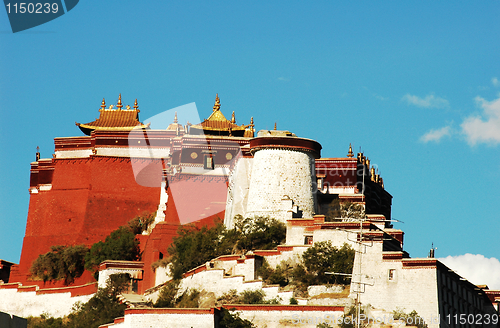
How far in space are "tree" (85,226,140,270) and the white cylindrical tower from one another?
7481 mm

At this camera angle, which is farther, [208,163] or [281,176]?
[208,163]

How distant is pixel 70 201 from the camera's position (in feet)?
179

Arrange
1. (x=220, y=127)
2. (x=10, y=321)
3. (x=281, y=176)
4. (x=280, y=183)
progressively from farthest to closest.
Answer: (x=220, y=127) < (x=281, y=176) < (x=280, y=183) < (x=10, y=321)

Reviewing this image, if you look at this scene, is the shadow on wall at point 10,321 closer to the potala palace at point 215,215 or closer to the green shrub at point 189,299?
the potala palace at point 215,215

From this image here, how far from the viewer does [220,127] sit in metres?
60.3

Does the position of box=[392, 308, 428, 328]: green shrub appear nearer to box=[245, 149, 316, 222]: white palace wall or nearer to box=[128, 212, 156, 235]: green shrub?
box=[245, 149, 316, 222]: white palace wall

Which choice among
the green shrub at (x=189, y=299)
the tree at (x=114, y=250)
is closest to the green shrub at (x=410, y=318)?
the green shrub at (x=189, y=299)

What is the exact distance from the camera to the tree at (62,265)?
164ft

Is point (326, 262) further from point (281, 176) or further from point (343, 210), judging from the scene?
point (343, 210)

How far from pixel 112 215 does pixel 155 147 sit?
4930 mm

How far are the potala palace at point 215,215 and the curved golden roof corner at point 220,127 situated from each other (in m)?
0.09

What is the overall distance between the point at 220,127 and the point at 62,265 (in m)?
15.6

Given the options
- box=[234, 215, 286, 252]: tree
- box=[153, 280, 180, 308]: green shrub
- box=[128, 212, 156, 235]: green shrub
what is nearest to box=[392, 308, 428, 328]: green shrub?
box=[234, 215, 286, 252]: tree

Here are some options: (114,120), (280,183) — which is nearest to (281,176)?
(280,183)
